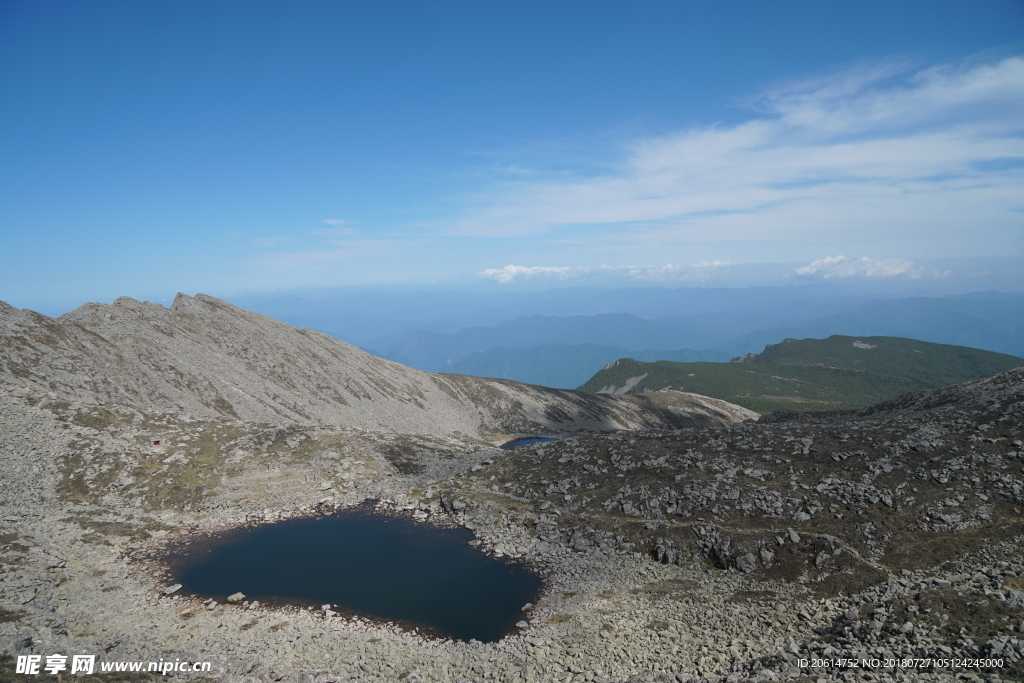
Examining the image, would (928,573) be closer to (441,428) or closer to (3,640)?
(3,640)

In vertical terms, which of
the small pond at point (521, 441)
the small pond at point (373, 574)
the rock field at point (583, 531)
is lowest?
the small pond at point (521, 441)

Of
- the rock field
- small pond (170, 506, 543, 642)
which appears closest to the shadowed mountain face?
the rock field

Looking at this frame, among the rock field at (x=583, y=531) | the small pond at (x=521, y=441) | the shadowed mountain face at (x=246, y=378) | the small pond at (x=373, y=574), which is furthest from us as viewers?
the small pond at (x=521, y=441)

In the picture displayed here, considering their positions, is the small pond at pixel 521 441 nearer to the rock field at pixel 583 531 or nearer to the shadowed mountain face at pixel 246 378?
the shadowed mountain face at pixel 246 378

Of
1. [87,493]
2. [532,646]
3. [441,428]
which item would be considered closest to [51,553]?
[87,493]

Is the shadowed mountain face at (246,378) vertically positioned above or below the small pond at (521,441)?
above

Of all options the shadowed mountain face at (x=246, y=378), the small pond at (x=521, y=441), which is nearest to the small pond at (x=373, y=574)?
the shadowed mountain face at (x=246, y=378)
